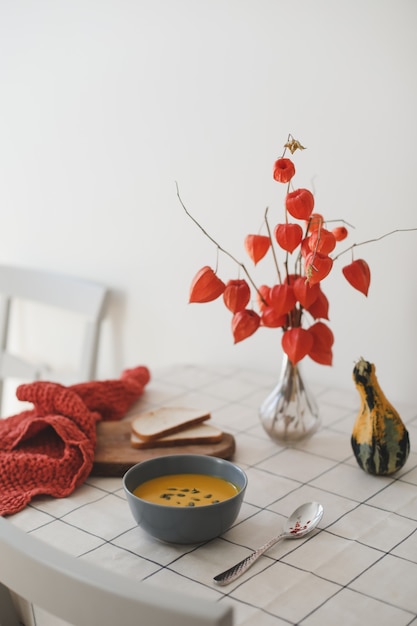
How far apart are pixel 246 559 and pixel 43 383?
50 cm

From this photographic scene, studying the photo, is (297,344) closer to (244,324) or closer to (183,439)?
(244,324)

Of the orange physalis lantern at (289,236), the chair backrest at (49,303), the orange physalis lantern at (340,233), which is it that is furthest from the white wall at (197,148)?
the orange physalis lantern at (289,236)

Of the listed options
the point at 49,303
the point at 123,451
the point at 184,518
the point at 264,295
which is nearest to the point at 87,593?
the point at 184,518

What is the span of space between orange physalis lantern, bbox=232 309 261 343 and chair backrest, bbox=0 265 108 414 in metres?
0.75

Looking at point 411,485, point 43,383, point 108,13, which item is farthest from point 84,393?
point 108,13

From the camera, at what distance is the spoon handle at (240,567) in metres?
0.81

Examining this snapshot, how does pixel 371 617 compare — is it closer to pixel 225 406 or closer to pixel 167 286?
pixel 225 406

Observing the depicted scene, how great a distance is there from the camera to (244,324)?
1118mm

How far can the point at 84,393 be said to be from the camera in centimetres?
126

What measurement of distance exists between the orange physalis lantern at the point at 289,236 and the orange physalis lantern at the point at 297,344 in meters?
0.13

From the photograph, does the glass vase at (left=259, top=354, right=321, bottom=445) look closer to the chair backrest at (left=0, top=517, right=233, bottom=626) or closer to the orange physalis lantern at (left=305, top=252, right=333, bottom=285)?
the orange physalis lantern at (left=305, top=252, right=333, bottom=285)

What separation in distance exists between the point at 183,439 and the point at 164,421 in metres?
0.05

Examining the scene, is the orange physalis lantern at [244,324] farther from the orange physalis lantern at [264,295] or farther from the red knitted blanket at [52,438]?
the red knitted blanket at [52,438]

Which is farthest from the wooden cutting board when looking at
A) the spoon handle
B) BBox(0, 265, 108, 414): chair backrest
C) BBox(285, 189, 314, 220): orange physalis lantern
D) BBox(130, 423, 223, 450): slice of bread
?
BBox(0, 265, 108, 414): chair backrest
